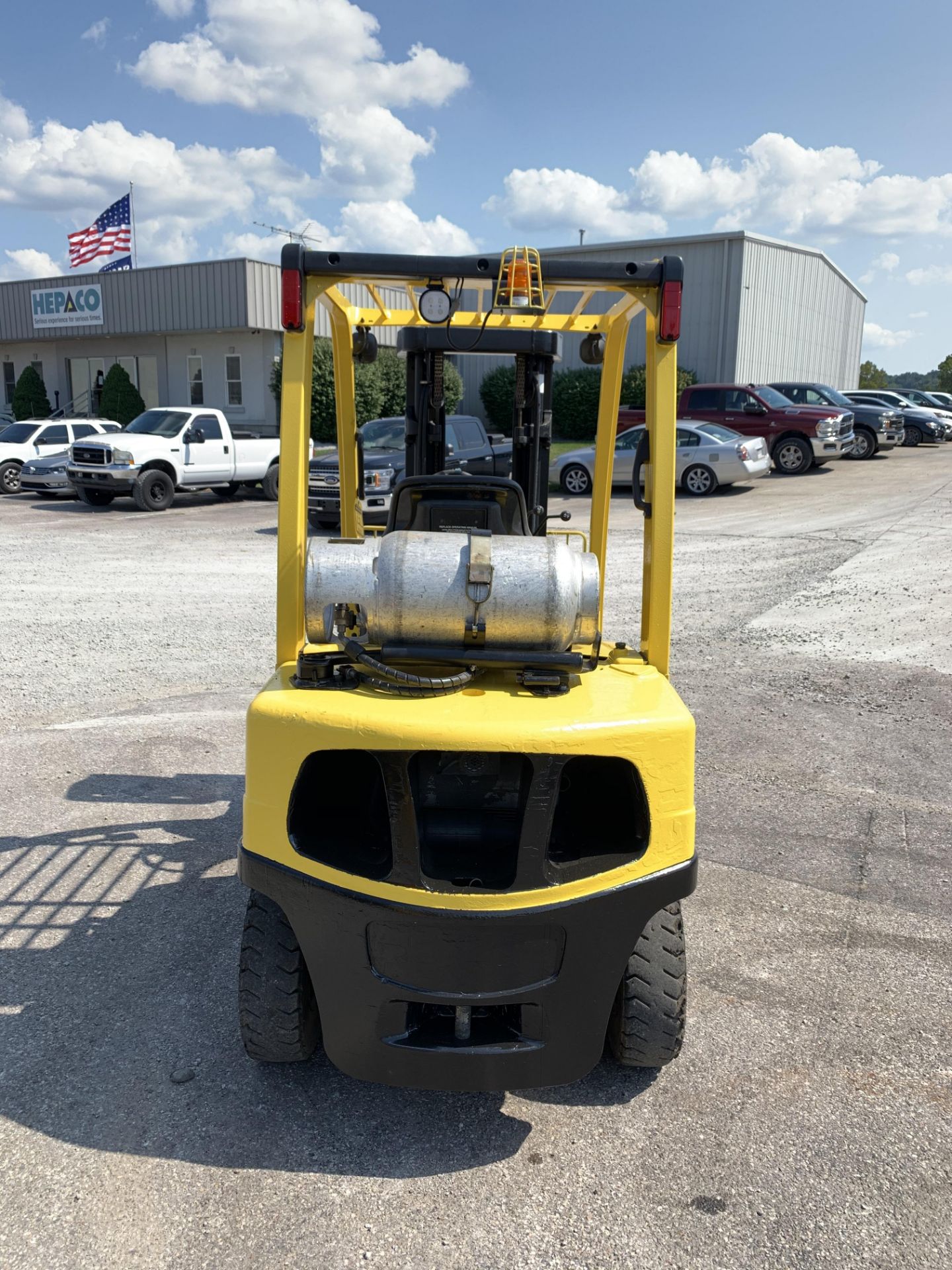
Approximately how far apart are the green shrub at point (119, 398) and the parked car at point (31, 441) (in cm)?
999

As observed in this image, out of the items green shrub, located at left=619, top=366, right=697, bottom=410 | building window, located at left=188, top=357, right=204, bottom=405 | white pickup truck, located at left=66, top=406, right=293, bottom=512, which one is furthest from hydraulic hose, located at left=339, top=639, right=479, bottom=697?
building window, located at left=188, top=357, right=204, bottom=405

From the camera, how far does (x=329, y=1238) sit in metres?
2.67

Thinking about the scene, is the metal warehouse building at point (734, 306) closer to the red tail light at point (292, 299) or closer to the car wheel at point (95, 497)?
the car wheel at point (95, 497)

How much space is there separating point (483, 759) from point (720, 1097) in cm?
132

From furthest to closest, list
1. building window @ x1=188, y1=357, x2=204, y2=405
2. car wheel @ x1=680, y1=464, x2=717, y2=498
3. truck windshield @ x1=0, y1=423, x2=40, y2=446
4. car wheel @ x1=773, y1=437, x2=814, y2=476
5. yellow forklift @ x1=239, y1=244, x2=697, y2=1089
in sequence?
building window @ x1=188, y1=357, x2=204, y2=405
car wheel @ x1=773, y1=437, x2=814, y2=476
truck windshield @ x1=0, y1=423, x2=40, y2=446
car wheel @ x1=680, y1=464, x2=717, y2=498
yellow forklift @ x1=239, y1=244, x2=697, y2=1089

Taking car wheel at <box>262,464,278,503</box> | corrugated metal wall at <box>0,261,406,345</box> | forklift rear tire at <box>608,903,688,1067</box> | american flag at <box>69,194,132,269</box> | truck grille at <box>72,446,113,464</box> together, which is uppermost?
american flag at <box>69,194,132,269</box>

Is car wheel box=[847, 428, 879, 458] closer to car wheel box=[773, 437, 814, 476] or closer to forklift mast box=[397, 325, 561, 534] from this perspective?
car wheel box=[773, 437, 814, 476]

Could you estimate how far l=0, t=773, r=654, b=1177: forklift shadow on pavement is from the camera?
119 inches

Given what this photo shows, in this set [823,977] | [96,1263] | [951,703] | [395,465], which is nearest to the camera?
[96,1263]

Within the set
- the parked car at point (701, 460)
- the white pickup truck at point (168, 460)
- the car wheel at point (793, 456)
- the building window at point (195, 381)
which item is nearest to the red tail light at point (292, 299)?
the white pickup truck at point (168, 460)

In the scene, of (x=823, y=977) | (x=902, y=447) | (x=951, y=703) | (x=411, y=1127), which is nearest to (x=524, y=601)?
(x=411, y=1127)

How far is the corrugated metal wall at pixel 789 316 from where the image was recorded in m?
33.7

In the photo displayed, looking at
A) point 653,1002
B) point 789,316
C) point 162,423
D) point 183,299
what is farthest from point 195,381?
point 653,1002

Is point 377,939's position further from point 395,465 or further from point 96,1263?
point 395,465
